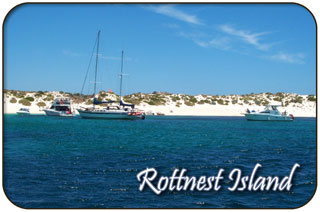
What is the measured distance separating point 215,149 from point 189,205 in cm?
1337

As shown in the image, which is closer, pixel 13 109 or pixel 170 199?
pixel 170 199

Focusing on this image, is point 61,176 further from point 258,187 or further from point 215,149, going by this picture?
point 215,149

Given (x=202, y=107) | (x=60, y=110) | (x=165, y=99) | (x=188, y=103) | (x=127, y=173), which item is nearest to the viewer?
(x=127, y=173)

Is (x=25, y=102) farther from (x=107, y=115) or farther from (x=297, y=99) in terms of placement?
(x=297, y=99)

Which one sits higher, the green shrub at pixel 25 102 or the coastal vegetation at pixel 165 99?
the coastal vegetation at pixel 165 99

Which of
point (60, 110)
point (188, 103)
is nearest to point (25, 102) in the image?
point (60, 110)

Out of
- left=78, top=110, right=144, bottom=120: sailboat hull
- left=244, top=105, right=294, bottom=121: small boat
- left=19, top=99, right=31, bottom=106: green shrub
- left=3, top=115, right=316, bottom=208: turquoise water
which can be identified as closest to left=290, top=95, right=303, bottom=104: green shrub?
left=244, top=105, right=294, bottom=121: small boat

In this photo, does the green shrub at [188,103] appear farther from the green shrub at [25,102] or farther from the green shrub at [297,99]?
the green shrub at [25,102]

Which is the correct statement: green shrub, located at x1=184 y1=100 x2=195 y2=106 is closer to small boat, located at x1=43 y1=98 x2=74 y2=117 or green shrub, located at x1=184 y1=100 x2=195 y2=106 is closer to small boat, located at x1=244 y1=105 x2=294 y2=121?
small boat, located at x1=244 y1=105 x2=294 y2=121

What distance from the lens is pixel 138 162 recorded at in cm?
1827

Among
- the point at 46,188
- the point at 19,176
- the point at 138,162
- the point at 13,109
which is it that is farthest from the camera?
the point at 13,109

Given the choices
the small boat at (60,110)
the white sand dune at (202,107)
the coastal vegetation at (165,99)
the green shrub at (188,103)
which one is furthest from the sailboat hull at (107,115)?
the green shrub at (188,103)

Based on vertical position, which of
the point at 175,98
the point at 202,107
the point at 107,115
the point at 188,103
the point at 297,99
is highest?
the point at 297,99

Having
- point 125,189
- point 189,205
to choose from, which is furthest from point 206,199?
point 125,189
